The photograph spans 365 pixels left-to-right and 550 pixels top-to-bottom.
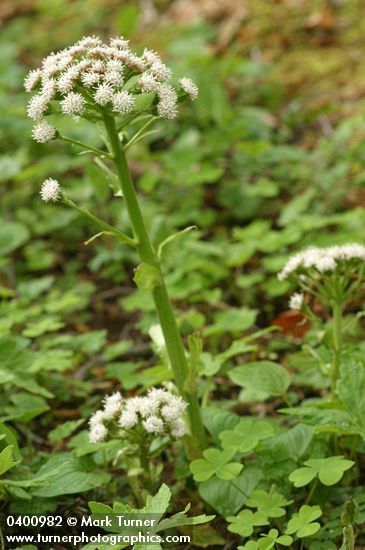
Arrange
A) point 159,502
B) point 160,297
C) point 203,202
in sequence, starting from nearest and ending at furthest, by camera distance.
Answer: point 159,502 → point 160,297 → point 203,202

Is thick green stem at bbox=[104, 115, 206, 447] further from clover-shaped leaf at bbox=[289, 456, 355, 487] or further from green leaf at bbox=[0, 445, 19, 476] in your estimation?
green leaf at bbox=[0, 445, 19, 476]

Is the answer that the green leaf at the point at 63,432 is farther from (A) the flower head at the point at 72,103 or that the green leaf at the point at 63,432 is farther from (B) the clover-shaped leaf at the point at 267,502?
(A) the flower head at the point at 72,103

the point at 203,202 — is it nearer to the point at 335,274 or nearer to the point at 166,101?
the point at 335,274

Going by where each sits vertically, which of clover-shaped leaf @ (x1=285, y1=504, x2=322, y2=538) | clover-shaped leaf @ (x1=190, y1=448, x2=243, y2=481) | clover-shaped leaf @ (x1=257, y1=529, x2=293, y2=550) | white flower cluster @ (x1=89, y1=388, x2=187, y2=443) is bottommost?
clover-shaped leaf @ (x1=257, y1=529, x2=293, y2=550)

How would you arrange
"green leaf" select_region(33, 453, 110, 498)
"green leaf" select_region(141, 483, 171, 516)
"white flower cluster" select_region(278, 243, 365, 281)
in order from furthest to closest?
"white flower cluster" select_region(278, 243, 365, 281) → "green leaf" select_region(33, 453, 110, 498) → "green leaf" select_region(141, 483, 171, 516)

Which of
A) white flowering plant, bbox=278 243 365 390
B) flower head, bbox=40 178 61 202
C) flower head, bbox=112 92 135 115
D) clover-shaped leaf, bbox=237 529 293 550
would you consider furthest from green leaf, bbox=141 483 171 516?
flower head, bbox=112 92 135 115

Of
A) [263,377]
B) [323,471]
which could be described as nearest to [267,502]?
[323,471]

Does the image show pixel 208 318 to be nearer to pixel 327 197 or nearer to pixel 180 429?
pixel 327 197

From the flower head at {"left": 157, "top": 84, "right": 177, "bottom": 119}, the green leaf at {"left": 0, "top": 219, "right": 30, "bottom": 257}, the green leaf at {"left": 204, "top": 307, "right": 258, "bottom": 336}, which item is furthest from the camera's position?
the green leaf at {"left": 0, "top": 219, "right": 30, "bottom": 257}

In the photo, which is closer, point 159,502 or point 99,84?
point 159,502
